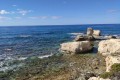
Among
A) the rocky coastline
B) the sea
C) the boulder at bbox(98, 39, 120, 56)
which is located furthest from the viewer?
the sea

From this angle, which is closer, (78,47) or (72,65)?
(72,65)

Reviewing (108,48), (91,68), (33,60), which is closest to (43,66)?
(33,60)

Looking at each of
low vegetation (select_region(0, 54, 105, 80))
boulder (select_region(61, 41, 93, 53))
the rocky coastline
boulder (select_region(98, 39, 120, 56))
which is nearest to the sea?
boulder (select_region(61, 41, 93, 53))

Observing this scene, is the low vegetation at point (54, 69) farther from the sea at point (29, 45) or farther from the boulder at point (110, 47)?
the sea at point (29, 45)

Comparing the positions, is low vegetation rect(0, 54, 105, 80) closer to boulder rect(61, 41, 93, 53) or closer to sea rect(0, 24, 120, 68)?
boulder rect(61, 41, 93, 53)

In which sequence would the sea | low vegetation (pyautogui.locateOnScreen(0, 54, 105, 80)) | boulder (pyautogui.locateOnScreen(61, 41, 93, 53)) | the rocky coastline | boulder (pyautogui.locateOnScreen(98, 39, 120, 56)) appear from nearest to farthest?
the rocky coastline → low vegetation (pyautogui.locateOnScreen(0, 54, 105, 80)) → boulder (pyautogui.locateOnScreen(98, 39, 120, 56)) → boulder (pyautogui.locateOnScreen(61, 41, 93, 53)) → the sea

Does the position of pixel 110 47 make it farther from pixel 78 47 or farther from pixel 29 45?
pixel 29 45

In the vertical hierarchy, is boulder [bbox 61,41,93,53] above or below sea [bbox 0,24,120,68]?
above

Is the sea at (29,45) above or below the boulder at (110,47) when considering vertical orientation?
below

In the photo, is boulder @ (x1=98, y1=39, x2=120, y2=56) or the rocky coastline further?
boulder @ (x1=98, y1=39, x2=120, y2=56)

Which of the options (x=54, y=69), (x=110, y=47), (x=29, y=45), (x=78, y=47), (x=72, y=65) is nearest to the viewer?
(x=54, y=69)

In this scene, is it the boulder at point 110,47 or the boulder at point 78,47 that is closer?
the boulder at point 110,47

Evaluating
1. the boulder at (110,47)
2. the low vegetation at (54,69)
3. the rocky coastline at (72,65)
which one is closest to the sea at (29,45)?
the rocky coastline at (72,65)

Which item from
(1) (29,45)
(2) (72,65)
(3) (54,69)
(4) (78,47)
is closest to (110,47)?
(4) (78,47)
